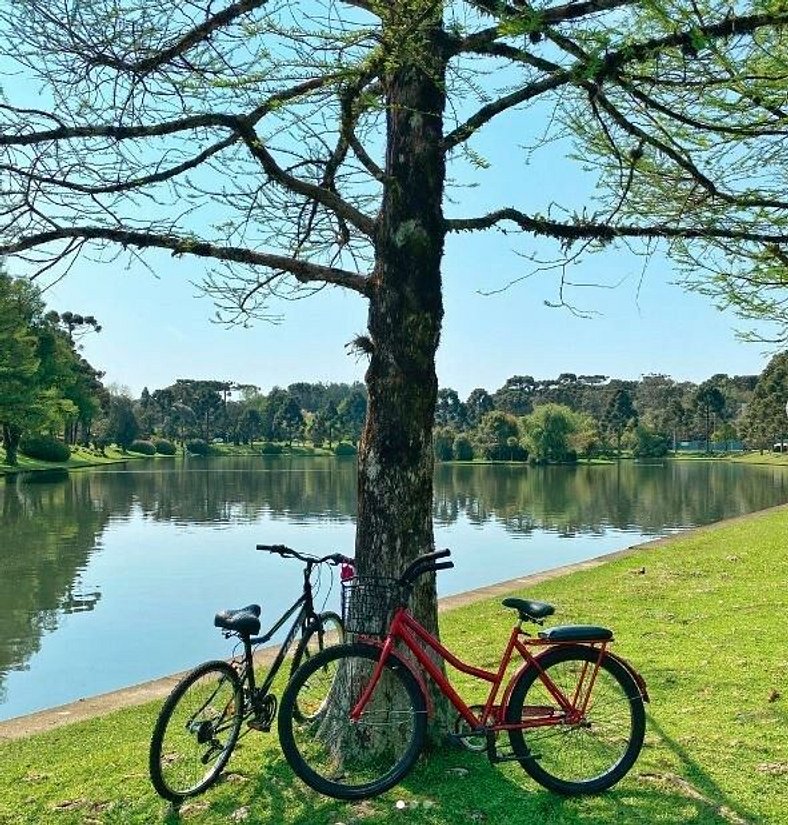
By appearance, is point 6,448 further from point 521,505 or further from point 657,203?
point 657,203

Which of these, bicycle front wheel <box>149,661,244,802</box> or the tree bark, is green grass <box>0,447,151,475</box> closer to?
bicycle front wheel <box>149,661,244,802</box>

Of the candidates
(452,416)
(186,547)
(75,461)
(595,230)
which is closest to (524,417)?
(452,416)

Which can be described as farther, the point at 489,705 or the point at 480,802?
the point at 489,705

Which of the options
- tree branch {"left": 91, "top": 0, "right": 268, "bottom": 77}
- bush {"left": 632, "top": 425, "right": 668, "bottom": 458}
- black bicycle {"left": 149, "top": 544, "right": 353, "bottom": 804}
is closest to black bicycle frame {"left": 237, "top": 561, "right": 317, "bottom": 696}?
black bicycle {"left": 149, "top": 544, "right": 353, "bottom": 804}

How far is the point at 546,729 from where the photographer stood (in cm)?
367

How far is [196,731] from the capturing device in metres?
3.72

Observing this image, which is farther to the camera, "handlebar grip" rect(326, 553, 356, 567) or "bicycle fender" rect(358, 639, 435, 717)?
"handlebar grip" rect(326, 553, 356, 567)

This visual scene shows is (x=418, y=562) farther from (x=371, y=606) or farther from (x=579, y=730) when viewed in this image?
(x=579, y=730)

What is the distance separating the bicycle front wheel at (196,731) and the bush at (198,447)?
7815 centimetres

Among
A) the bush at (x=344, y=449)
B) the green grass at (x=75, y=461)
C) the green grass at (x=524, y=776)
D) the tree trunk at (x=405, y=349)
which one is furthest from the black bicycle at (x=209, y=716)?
the bush at (x=344, y=449)

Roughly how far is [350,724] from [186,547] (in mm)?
14080

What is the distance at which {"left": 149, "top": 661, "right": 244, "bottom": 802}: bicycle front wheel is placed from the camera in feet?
11.9

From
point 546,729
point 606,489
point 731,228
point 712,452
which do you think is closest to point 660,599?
point 731,228

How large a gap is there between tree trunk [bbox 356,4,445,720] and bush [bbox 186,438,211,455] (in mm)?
78078
